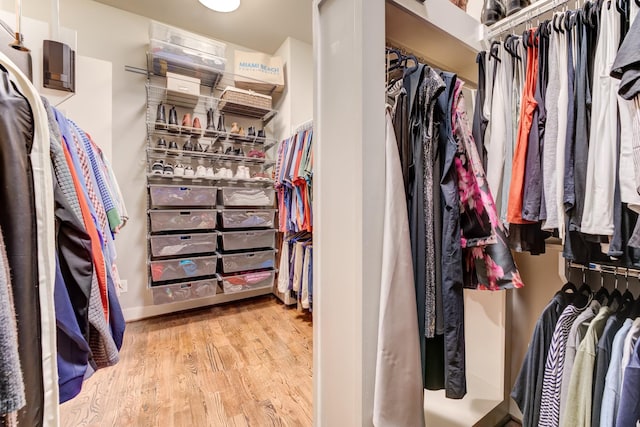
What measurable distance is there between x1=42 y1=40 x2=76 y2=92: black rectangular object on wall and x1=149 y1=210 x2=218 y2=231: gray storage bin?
111 centimetres

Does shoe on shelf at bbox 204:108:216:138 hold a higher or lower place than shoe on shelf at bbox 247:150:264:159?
higher

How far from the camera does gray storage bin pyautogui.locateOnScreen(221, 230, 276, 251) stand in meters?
2.45

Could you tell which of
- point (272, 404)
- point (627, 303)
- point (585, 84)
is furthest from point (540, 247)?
point (272, 404)

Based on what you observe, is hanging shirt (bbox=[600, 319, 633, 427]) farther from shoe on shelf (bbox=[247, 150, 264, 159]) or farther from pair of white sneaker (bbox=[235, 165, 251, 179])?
shoe on shelf (bbox=[247, 150, 264, 159])

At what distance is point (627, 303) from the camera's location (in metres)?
0.83

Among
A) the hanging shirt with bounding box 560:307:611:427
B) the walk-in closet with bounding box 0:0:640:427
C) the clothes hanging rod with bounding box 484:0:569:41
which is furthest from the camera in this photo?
the clothes hanging rod with bounding box 484:0:569:41

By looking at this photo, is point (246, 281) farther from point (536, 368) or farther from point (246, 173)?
point (536, 368)

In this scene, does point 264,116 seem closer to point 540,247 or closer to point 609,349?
point 540,247

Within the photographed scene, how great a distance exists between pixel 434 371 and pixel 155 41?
2736mm

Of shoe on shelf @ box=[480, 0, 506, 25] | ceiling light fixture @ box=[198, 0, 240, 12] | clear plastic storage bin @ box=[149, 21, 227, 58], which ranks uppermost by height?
ceiling light fixture @ box=[198, 0, 240, 12]

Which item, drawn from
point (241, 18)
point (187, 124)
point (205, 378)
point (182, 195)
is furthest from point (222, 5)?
point (205, 378)

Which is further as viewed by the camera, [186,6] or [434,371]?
[186,6]

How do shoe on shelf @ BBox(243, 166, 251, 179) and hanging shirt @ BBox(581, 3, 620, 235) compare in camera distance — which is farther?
shoe on shelf @ BBox(243, 166, 251, 179)

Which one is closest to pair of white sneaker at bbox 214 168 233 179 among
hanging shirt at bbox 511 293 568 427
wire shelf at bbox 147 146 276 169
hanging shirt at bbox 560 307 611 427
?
wire shelf at bbox 147 146 276 169
